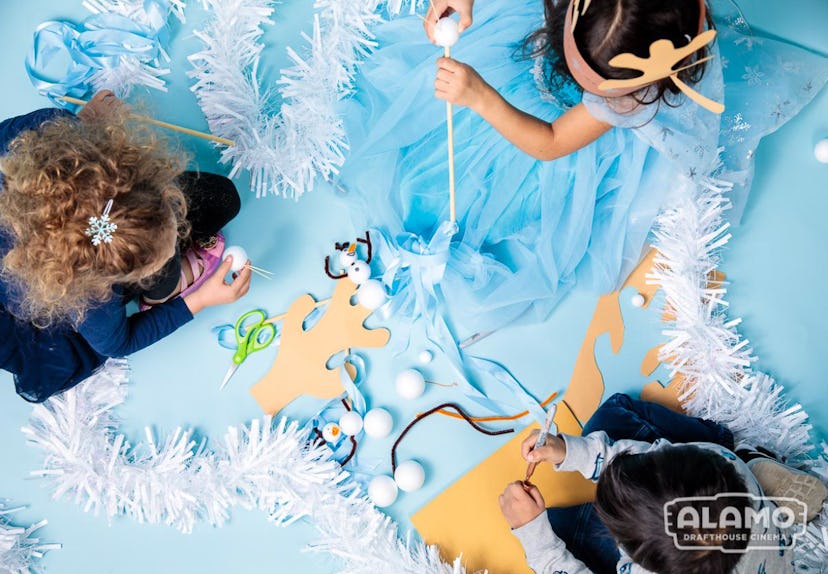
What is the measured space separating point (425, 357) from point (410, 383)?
0.17 ft

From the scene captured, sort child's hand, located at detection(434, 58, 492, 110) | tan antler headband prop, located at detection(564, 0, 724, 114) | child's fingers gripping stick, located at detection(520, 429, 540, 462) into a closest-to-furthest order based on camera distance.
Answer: tan antler headband prop, located at detection(564, 0, 724, 114) < child's hand, located at detection(434, 58, 492, 110) < child's fingers gripping stick, located at detection(520, 429, 540, 462)

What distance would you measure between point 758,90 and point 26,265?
1034 mm

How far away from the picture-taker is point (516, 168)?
3.53ft

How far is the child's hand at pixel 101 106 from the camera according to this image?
40.5 inches

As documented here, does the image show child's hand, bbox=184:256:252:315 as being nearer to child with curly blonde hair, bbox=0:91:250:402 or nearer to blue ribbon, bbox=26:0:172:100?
child with curly blonde hair, bbox=0:91:250:402

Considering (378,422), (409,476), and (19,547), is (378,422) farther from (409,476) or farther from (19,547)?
(19,547)

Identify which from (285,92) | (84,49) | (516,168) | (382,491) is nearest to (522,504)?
(382,491)

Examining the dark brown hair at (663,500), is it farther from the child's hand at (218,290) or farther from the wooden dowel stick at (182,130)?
the wooden dowel stick at (182,130)

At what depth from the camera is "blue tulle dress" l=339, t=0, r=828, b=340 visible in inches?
41.5

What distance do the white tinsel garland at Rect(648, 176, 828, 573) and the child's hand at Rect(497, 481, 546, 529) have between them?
0.96ft

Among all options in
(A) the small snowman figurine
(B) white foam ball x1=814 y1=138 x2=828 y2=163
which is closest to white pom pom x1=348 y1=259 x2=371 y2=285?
(A) the small snowman figurine

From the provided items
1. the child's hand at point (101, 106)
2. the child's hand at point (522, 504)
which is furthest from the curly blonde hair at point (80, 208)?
the child's hand at point (522, 504)

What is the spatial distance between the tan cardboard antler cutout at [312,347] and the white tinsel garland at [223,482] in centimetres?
6

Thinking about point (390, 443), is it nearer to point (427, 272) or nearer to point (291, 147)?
point (427, 272)
